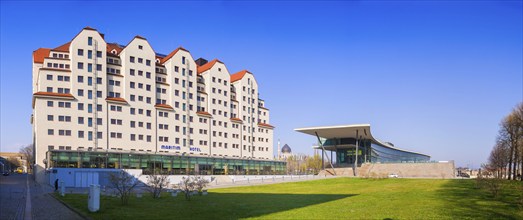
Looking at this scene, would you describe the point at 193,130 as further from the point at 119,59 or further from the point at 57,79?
the point at 57,79

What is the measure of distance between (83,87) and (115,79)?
6911 millimetres

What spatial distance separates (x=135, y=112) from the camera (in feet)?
273

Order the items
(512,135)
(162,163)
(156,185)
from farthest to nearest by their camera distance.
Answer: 1. (162,163)
2. (512,135)
3. (156,185)

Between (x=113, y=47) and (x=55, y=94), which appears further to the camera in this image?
(x=113, y=47)

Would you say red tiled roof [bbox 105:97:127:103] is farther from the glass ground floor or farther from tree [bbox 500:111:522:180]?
tree [bbox 500:111:522:180]

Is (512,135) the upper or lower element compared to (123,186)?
upper

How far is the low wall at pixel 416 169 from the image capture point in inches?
3442

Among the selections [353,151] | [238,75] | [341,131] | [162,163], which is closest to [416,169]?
[341,131]

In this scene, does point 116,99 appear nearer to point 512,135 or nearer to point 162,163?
point 162,163

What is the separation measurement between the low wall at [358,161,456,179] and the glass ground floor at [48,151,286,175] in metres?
26.4

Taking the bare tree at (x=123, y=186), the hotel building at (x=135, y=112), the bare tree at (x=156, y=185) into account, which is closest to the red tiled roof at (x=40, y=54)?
the hotel building at (x=135, y=112)

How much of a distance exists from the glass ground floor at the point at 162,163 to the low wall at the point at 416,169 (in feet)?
86.8

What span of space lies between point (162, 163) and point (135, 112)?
11391 mm

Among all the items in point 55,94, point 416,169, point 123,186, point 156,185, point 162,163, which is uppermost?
point 55,94
